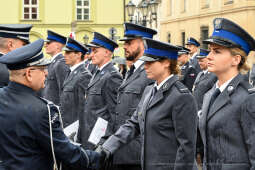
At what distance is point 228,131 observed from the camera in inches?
165

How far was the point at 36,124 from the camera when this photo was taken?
3936mm

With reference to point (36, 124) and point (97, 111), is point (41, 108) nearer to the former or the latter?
point (36, 124)

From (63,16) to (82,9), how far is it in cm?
181

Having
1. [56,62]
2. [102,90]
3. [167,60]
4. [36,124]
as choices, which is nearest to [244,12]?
[56,62]

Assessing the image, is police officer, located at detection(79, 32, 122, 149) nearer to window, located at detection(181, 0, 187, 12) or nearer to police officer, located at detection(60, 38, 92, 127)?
police officer, located at detection(60, 38, 92, 127)

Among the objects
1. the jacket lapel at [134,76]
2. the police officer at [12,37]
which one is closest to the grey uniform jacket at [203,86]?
the jacket lapel at [134,76]

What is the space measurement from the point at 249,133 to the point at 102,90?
356cm

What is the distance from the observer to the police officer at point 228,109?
416 centimetres

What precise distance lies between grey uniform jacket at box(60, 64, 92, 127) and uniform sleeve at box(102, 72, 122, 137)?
813 millimetres

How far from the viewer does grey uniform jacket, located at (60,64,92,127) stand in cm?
815

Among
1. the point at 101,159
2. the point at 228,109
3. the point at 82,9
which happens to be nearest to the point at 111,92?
the point at 101,159

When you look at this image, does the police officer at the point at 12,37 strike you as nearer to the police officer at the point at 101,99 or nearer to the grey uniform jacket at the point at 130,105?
the police officer at the point at 101,99

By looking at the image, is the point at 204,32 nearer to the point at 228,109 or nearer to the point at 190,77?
the point at 190,77

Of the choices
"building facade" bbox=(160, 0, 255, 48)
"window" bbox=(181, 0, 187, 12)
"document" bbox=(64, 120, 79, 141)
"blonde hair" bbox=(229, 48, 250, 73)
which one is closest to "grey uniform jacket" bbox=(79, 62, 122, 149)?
"document" bbox=(64, 120, 79, 141)
